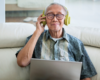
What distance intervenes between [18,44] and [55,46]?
436 millimetres

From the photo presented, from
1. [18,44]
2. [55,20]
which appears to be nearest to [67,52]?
[55,20]

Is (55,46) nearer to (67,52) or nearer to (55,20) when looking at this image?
(67,52)

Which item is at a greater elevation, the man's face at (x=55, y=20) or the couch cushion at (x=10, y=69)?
the man's face at (x=55, y=20)

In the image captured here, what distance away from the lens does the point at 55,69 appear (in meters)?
1.17

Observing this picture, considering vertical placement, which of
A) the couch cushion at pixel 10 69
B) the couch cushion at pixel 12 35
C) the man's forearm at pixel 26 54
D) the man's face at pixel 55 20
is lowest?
the couch cushion at pixel 10 69

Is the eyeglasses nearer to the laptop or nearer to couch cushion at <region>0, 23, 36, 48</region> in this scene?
couch cushion at <region>0, 23, 36, 48</region>

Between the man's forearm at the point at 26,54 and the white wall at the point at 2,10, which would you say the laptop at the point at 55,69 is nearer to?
the man's forearm at the point at 26,54

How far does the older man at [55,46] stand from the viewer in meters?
1.41

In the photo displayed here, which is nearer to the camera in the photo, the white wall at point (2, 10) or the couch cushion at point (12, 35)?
the couch cushion at point (12, 35)

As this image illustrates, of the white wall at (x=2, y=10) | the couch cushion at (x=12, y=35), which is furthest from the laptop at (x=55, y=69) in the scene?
the white wall at (x=2, y=10)

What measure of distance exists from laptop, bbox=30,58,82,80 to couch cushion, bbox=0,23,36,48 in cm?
51

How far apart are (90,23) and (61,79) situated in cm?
130

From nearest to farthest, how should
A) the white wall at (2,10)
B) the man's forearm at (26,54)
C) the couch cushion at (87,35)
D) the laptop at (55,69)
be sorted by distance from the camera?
the laptop at (55,69), the man's forearm at (26,54), the couch cushion at (87,35), the white wall at (2,10)

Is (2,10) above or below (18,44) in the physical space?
above
